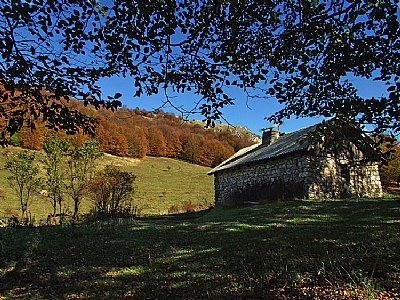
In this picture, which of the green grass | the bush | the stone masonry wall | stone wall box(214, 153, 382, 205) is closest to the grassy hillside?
the bush

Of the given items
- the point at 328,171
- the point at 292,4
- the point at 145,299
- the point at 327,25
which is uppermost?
the point at 292,4

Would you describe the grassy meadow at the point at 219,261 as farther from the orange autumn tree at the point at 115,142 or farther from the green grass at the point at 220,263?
the orange autumn tree at the point at 115,142

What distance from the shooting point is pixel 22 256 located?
728 centimetres

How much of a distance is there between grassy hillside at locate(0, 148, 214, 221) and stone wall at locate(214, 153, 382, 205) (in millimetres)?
7288

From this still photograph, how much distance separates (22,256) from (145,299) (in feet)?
14.8

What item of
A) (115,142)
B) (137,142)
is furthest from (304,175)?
(137,142)

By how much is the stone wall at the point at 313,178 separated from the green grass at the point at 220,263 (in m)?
6.80

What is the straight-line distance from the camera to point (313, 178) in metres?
16.6

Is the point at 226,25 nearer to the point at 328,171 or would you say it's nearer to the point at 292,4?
the point at 292,4

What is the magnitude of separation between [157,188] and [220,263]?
1170 inches

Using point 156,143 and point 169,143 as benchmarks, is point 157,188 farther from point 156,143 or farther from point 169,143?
point 169,143

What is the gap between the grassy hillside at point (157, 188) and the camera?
24.0 meters

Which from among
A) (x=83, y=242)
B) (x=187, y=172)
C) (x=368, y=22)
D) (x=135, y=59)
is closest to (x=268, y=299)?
(x=135, y=59)

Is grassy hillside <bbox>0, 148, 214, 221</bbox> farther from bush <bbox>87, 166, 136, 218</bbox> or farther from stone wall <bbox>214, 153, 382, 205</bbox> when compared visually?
stone wall <bbox>214, 153, 382, 205</bbox>
